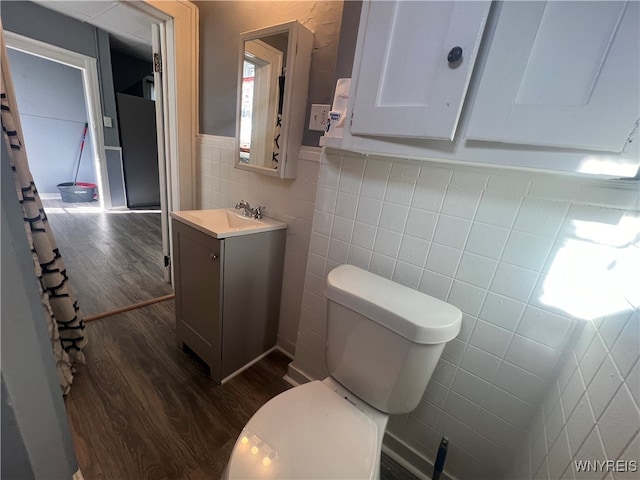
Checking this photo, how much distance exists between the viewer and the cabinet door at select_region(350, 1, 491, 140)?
601 millimetres

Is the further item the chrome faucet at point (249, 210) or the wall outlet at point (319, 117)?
the chrome faucet at point (249, 210)

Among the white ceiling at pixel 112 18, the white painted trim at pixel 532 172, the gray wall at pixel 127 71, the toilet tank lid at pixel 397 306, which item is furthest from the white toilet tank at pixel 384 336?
the gray wall at pixel 127 71

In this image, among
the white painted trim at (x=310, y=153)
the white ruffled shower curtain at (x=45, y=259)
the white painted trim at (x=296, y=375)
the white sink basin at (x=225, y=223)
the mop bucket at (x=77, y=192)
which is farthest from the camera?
the mop bucket at (x=77, y=192)

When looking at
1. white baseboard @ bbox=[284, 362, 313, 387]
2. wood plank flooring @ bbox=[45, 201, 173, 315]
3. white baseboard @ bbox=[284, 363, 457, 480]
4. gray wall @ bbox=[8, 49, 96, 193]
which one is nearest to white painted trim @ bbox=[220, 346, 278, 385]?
white baseboard @ bbox=[284, 362, 313, 387]

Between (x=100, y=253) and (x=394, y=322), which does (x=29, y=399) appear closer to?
(x=394, y=322)

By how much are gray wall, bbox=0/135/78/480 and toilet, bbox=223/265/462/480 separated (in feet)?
1.59

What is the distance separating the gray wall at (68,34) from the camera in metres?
2.61

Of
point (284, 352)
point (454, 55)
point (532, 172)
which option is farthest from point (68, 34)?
point (532, 172)

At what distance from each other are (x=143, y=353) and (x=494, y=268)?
5.78 ft

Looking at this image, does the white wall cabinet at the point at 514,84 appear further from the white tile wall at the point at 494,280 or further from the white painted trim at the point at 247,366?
the white painted trim at the point at 247,366

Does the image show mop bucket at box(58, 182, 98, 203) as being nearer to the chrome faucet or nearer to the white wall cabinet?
the chrome faucet

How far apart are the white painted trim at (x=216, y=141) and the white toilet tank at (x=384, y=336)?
3.81 feet

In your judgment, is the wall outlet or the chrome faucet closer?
the wall outlet

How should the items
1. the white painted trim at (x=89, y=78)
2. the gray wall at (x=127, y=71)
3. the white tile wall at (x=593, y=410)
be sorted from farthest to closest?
the gray wall at (x=127, y=71), the white painted trim at (x=89, y=78), the white tile wall at (x=593, y=410)
